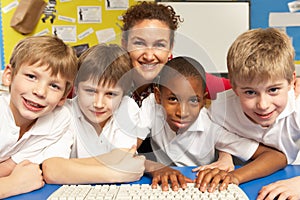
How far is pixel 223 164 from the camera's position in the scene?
922 millimetres

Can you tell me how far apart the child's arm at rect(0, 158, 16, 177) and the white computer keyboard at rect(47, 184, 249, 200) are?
19cm

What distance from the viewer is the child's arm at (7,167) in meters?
0.84

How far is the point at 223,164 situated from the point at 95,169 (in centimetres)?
36

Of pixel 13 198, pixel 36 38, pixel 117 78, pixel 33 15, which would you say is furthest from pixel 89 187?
pixel 33 15

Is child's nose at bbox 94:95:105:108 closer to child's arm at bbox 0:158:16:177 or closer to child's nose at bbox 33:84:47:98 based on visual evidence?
child's nose at bbox 33:84:47:98

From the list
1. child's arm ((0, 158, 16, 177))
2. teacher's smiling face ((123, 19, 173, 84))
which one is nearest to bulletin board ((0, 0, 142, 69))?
teacher's smiling face ((123, 19, 173, 84))

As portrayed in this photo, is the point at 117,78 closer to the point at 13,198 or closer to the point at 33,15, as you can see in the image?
the point at 13,198

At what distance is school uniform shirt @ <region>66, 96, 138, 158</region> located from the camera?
2.91 ft

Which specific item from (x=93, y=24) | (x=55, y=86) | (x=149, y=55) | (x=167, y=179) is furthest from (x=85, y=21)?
(x=167, y=179)

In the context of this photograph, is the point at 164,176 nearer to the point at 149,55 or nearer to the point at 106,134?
the point at 106,134

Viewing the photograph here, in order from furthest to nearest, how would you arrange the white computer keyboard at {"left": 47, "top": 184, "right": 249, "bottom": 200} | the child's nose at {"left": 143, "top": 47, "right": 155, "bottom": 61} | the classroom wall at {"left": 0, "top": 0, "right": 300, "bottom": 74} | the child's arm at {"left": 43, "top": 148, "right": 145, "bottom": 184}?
the classroom wall at {"left": 0, "top": 0, "right": 300, "bottom": 74} < the child's nose at {"left": 143, "top": 47, "right": 155, "bottom": 61} < the child's arm at {"left": 43, "top": 148, "right": 145, "bottom": 184} < the white computer keyboard at {"left": 47, "top": 184, "right": 249, "bottom": 200}

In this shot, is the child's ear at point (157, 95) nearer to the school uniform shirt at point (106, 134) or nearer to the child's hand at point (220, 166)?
the school uniform shirt at point (106, 134)

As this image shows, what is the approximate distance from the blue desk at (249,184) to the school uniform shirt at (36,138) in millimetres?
133

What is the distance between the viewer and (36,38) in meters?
0.93
